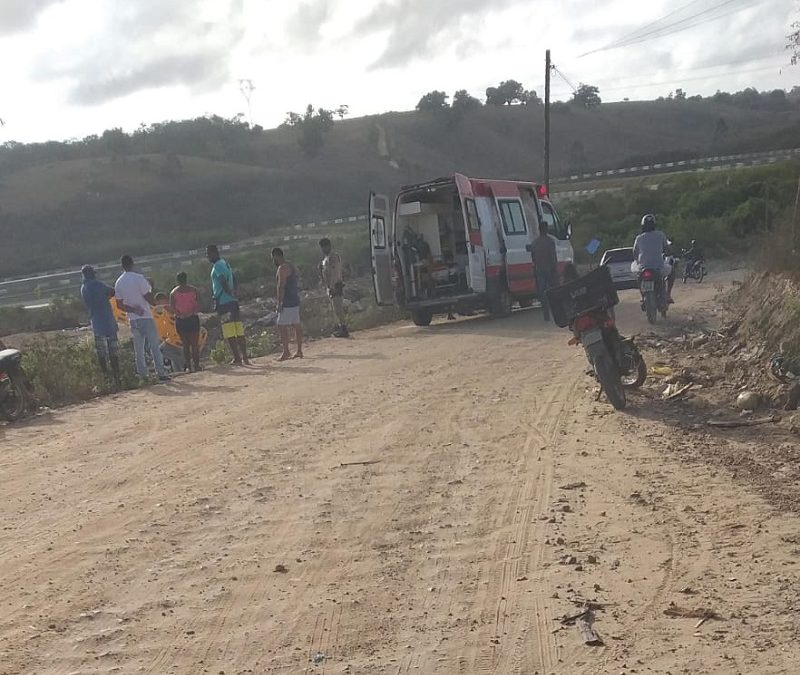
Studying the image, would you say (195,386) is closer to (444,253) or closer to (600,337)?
(600,337)

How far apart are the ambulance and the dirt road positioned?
25.7ft

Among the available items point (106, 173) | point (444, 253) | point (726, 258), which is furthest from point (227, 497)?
point (106, 173)

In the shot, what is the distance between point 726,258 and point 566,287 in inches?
923

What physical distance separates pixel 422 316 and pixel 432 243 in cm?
145

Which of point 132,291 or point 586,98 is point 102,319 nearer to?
point 132,291

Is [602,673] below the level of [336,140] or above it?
below

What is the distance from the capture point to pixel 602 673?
3789 millimetres

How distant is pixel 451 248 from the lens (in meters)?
18.6

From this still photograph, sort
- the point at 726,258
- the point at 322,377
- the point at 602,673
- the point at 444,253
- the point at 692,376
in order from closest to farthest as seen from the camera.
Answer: the point at 602,673
the point at 692,376
the point at 322,377
the point at 444,253
the point at 726,258

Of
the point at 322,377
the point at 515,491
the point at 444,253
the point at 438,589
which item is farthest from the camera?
the point at 444,253

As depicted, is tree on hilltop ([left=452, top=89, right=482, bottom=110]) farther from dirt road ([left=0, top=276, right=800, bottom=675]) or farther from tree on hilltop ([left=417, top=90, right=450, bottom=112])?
dirt road ([left=0, top=276, right=800, bottom=675])

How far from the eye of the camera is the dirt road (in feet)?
13.5

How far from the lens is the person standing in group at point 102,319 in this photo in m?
13.2

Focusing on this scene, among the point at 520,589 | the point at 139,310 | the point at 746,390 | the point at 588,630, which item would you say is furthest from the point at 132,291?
the point at 588,630
